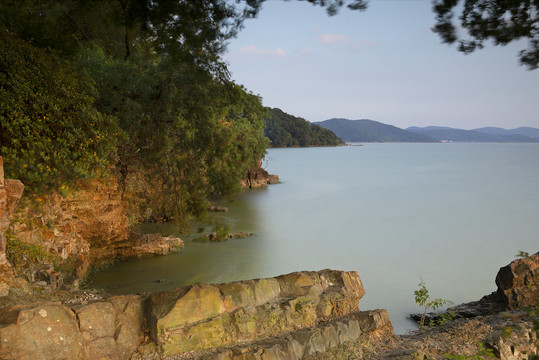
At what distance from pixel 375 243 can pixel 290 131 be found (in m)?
86.5

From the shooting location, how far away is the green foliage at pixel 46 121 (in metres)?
5.81

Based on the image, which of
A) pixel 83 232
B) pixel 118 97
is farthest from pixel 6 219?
pixel 83 232

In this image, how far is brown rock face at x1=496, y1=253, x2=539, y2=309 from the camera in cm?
711

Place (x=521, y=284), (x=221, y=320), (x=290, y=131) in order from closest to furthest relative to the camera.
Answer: (x=221, y=320) < (x=521, y=284) < (x=290, y=131)

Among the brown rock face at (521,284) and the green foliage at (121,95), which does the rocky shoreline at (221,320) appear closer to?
the brown rock face at (521,284)

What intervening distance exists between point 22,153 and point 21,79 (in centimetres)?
116

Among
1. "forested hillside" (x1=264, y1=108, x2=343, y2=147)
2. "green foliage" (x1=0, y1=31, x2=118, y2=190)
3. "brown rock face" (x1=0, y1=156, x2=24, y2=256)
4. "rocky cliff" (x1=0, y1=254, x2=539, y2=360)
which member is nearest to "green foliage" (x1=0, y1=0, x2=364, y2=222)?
"green foliage" (x1=0, y1=31, x2=118, y2=190)

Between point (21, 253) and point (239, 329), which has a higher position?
point (21, 253)

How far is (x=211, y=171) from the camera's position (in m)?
10.1

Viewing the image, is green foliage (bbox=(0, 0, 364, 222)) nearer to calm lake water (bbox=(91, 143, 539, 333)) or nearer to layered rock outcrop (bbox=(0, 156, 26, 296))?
layered rock outcrop (bbox=(0, 156, 26, 296))

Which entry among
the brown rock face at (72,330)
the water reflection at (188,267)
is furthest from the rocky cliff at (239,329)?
the water reflection at (188,267)

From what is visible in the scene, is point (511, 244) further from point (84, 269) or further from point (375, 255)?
point (84, 269)

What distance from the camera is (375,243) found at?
1572cm

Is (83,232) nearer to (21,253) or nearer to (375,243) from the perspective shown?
(21,253)
